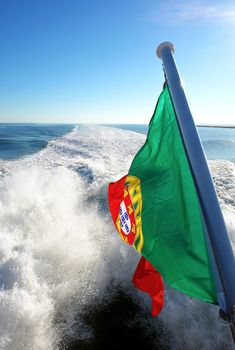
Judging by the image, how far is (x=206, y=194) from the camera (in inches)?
78.5

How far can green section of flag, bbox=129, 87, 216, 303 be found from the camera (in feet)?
7.11

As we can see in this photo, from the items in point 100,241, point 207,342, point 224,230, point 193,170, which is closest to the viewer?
point 224,230

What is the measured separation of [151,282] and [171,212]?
2.95 ft

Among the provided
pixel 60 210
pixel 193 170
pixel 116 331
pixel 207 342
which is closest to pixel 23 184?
pixel 60 210

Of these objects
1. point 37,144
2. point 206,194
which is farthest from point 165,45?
point 37,144

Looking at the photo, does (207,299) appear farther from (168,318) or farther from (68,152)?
(68,152)

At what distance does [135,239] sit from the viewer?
114 inches

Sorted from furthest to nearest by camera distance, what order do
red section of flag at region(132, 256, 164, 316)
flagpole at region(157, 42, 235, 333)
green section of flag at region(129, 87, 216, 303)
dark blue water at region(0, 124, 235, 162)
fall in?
dark blue water at region(0, 124, 235, 162)
red section of flag at region(132, 256, 164, 316)
green section of flag at region(129, 87, 216, 303)
flagpole at region(157, 42, 235, 333)

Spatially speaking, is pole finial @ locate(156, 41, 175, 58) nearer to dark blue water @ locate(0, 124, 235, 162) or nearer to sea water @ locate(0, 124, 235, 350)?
sea water @ locate(0, 124, 235, 350)

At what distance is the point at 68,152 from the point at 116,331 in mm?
21176

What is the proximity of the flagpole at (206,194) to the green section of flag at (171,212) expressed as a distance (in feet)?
0.88

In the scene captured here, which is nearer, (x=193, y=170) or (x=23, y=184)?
(x=193, y=170)

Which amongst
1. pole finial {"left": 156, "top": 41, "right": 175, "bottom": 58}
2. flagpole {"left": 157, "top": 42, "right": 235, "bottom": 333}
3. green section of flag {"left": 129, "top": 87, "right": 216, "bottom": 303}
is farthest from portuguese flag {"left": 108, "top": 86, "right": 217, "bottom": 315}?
pole finial {"left": 156, "top": 41, "right": 175, "bottom": 58}

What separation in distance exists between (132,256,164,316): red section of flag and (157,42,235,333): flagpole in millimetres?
1047
